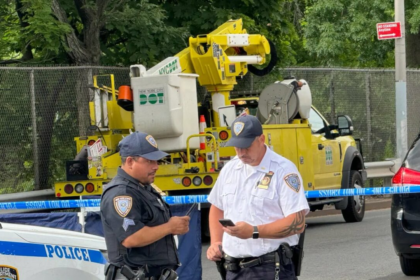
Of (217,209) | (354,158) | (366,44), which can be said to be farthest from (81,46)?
(366,44)

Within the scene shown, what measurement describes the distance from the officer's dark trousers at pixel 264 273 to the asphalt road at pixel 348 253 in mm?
4635

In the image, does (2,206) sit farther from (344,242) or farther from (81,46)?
(81,46)

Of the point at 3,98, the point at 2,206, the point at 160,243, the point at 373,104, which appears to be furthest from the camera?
the point at 373,104

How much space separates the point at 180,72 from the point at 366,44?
634 inches

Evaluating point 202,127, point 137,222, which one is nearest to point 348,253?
point 202,127

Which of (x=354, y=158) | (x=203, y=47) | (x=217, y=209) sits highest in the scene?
(x=203, y=47)

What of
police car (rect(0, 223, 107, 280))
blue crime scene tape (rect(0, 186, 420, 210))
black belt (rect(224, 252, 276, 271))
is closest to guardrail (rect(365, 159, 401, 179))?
blue crime scene tape (rect(0, 186, 420, 210))

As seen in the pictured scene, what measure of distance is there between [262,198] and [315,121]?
398 inches

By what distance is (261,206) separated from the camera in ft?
17.3

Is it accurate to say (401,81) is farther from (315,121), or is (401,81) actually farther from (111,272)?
(111,272)

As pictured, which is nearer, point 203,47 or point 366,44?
point 203,47

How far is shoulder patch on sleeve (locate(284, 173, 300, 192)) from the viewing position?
5.25 m

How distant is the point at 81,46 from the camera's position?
16.1 metres

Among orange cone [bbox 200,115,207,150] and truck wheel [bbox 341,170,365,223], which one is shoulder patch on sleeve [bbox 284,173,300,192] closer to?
orange cone [bbox 200,115,207,150]
